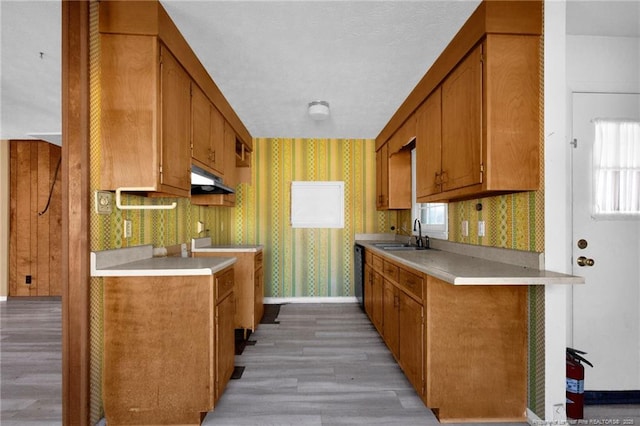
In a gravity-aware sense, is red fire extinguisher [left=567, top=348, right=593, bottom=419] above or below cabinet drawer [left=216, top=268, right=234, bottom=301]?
below

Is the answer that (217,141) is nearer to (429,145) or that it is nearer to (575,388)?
(429,145)

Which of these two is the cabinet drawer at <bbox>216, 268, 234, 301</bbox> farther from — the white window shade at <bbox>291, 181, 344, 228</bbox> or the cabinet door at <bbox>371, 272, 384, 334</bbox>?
the white window shade at <bbox>291, 181, 344, 228</bbox>

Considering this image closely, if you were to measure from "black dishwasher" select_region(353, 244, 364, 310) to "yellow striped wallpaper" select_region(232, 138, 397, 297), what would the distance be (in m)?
0.33

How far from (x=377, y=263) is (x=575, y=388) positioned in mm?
1782

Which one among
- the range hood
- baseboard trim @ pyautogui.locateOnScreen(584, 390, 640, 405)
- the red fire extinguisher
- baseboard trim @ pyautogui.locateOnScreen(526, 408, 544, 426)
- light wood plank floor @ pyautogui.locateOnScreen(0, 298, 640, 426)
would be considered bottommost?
light wood plank floor @ pyautogui.locateOnScreen(0, 298, 640, 426)

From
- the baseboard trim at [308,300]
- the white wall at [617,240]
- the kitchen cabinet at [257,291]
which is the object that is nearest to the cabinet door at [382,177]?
the baseboard trim at [308,300]

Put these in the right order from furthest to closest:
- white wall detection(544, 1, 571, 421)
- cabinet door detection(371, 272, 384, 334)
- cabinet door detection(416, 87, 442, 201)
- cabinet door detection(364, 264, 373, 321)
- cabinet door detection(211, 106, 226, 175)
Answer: cabinet door detection(364, 264, 373, 321) < cabinet door detection(371, 272, 384, 334) < cabinet door detection(211, 106, 226, 175) < cabinet door detection(416, 87, 442, 201) < white wall detection(544, 1, 571, 421)

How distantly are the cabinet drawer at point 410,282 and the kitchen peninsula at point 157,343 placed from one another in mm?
1264

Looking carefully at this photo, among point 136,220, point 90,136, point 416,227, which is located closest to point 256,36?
point 90,136

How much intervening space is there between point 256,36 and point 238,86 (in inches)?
35.3

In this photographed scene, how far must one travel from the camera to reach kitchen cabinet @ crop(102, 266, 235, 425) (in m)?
1.87

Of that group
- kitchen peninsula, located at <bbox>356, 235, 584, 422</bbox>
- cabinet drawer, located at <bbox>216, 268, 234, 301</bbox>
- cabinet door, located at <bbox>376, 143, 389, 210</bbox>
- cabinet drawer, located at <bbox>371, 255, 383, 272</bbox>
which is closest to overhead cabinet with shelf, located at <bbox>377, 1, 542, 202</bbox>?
kitchen peninsula, located at <bbox>356, 235, 584, 422</bbox>

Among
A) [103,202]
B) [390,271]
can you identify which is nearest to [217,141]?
[103,202]

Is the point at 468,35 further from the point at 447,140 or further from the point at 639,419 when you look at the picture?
the point at 639,419
